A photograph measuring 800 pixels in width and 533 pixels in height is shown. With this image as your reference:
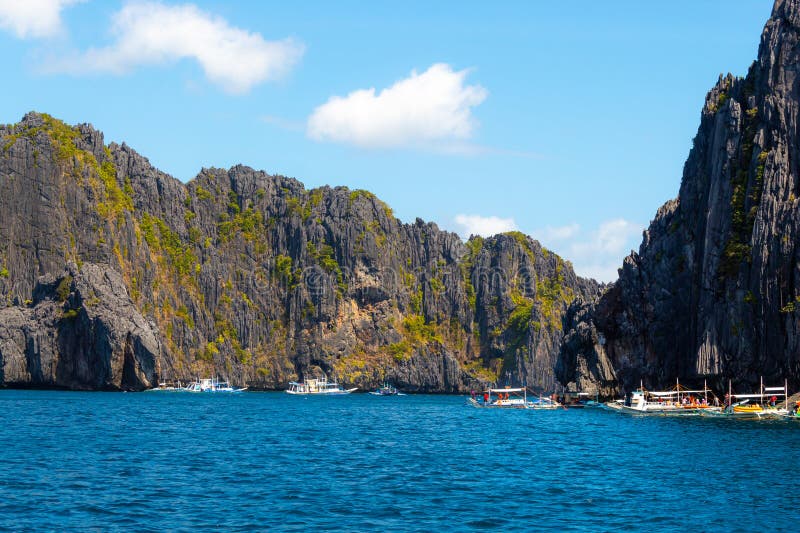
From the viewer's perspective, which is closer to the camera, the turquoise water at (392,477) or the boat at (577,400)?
the turquoise water at (392,477)

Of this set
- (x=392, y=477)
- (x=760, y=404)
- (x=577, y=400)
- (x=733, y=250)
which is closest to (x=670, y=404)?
(x=760, y=404)

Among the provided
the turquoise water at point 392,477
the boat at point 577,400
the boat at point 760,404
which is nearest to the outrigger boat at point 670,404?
the boat at point 760,404

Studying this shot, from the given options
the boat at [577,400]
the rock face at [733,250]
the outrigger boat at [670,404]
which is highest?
the rock face at [733,250]

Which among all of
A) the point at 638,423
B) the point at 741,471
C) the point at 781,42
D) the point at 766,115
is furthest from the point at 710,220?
the point at 741,471

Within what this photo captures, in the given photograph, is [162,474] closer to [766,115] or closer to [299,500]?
[299,500]

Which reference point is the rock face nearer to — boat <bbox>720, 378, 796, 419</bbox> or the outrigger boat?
boat <bbox>720, 378, 796, 419</bbox>

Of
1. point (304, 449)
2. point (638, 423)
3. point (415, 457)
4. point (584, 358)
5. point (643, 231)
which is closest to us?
point (415, 457)

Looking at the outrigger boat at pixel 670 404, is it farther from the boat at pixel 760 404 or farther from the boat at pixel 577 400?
the boat at pixel 577 400

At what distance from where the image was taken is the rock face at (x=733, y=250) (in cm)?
12431

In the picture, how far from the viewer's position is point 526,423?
12362 centimetres

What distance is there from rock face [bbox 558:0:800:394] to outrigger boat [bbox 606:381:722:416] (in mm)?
A: 3151

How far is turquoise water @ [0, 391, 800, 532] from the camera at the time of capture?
1793 inches

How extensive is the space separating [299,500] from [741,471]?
33.2m

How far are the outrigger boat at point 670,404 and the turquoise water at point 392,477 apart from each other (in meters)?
26.4
